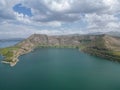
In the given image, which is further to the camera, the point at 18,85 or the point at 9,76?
the point at 9,76

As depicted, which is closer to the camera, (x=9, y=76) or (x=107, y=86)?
(x=107, y=86)

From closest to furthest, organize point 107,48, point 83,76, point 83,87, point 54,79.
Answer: point 83,87
point 54,79
point 83,76
point 107,48

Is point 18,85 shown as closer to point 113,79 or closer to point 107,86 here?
point 107,86

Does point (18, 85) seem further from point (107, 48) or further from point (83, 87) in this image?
point (107, 48)

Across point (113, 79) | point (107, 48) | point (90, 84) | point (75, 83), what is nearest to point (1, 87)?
point (75, 83)

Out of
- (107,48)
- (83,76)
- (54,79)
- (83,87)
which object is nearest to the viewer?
(83,87)

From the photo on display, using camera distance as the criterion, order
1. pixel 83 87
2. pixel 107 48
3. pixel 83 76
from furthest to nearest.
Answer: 1. pixel 107 48
2. pixel 83 76
3. pixel 83 87

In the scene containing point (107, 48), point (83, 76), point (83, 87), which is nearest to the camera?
point (83, 87)

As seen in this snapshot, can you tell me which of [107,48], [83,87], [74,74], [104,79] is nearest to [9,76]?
[74,74]
